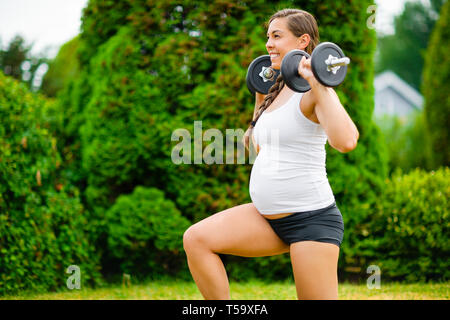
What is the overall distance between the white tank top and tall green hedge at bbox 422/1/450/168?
6.68 meters

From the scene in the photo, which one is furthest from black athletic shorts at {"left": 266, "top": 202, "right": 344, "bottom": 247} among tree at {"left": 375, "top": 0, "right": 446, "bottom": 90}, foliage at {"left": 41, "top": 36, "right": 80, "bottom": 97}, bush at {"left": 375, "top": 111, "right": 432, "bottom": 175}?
tree at {"left": 375, "top": 0, "right": 446, "bottom": 90}

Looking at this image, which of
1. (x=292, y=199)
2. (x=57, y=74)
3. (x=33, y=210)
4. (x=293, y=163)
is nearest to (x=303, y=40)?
(x=293, y=163)

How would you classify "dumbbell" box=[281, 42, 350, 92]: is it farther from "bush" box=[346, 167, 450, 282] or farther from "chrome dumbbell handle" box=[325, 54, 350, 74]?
"bush" box=[346, 167, 450, 282]

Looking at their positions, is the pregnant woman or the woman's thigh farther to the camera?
the woman's thigh

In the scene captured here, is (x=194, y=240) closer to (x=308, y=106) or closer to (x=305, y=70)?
(x=308, y=106)

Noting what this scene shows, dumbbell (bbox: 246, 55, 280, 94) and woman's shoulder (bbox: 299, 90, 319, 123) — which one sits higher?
dumbbell (bbox: 246, 55, 280, 94)

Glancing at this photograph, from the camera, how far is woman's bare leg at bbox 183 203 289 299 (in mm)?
2279

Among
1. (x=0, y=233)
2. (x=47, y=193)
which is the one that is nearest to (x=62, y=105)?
(x=47, y=193)

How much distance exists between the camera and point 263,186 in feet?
7.50

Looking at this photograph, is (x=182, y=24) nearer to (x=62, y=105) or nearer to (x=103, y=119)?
(x=103, y=119)

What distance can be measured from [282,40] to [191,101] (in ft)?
8.04

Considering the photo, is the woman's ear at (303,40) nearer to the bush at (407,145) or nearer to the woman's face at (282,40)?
the woman's face at (282,40)

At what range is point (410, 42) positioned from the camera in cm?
3284

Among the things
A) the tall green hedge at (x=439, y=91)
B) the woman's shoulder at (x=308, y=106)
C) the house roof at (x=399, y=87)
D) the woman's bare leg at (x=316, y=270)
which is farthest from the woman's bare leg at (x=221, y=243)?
the house roof at (x=399, y=87)
